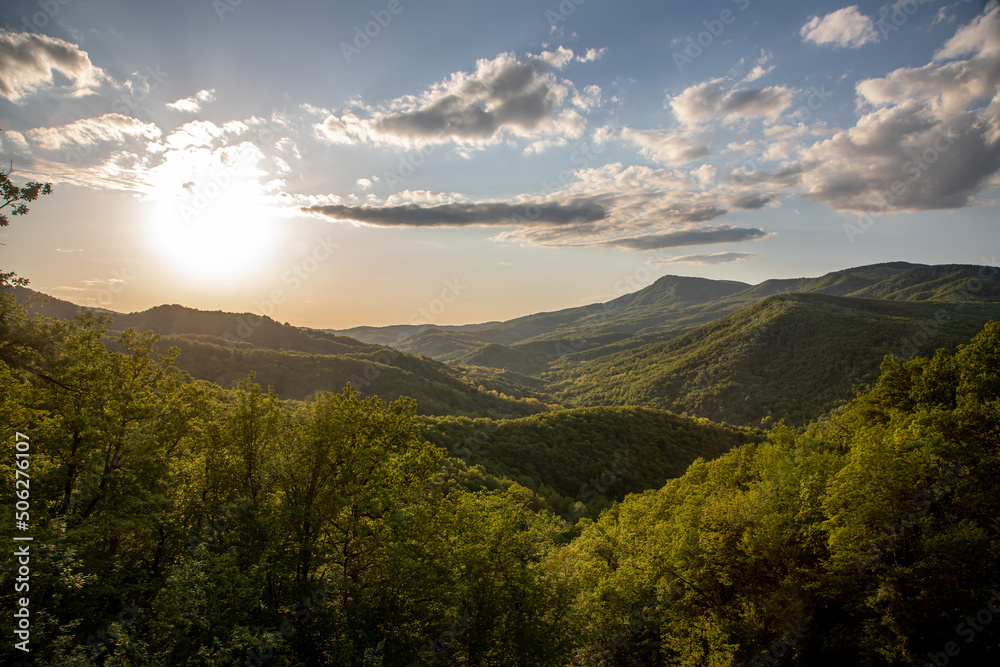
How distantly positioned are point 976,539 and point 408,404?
29.8m

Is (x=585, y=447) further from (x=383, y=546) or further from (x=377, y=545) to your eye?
(x=377, y=545)

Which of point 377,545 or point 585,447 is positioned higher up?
point 377,545

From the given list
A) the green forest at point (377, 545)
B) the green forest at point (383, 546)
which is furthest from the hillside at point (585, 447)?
the green forest at point (377, 545)

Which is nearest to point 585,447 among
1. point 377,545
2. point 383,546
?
point 383,546

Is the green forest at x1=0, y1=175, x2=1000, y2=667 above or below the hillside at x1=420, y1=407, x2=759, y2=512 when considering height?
above

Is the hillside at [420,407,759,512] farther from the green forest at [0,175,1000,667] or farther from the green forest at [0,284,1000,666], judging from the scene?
the green forest at [0,175,1000,667]

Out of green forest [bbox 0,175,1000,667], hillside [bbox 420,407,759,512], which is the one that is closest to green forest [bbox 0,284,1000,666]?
green forest [bbox 0,175,1000,667]

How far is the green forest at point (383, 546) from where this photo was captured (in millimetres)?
15938

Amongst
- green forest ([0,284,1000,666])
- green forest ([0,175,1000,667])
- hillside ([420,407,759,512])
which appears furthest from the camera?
hillside ([420,407,759,512])

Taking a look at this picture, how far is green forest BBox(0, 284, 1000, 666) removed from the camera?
1594 centimetres

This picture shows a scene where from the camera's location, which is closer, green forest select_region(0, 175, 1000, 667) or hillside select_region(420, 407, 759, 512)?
green forest select_region(0, 175, 1000, 667)

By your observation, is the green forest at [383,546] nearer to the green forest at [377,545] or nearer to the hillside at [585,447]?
the green forest at [377,545]

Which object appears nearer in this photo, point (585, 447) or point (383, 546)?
point (383, 546)

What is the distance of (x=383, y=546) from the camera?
787 inches
